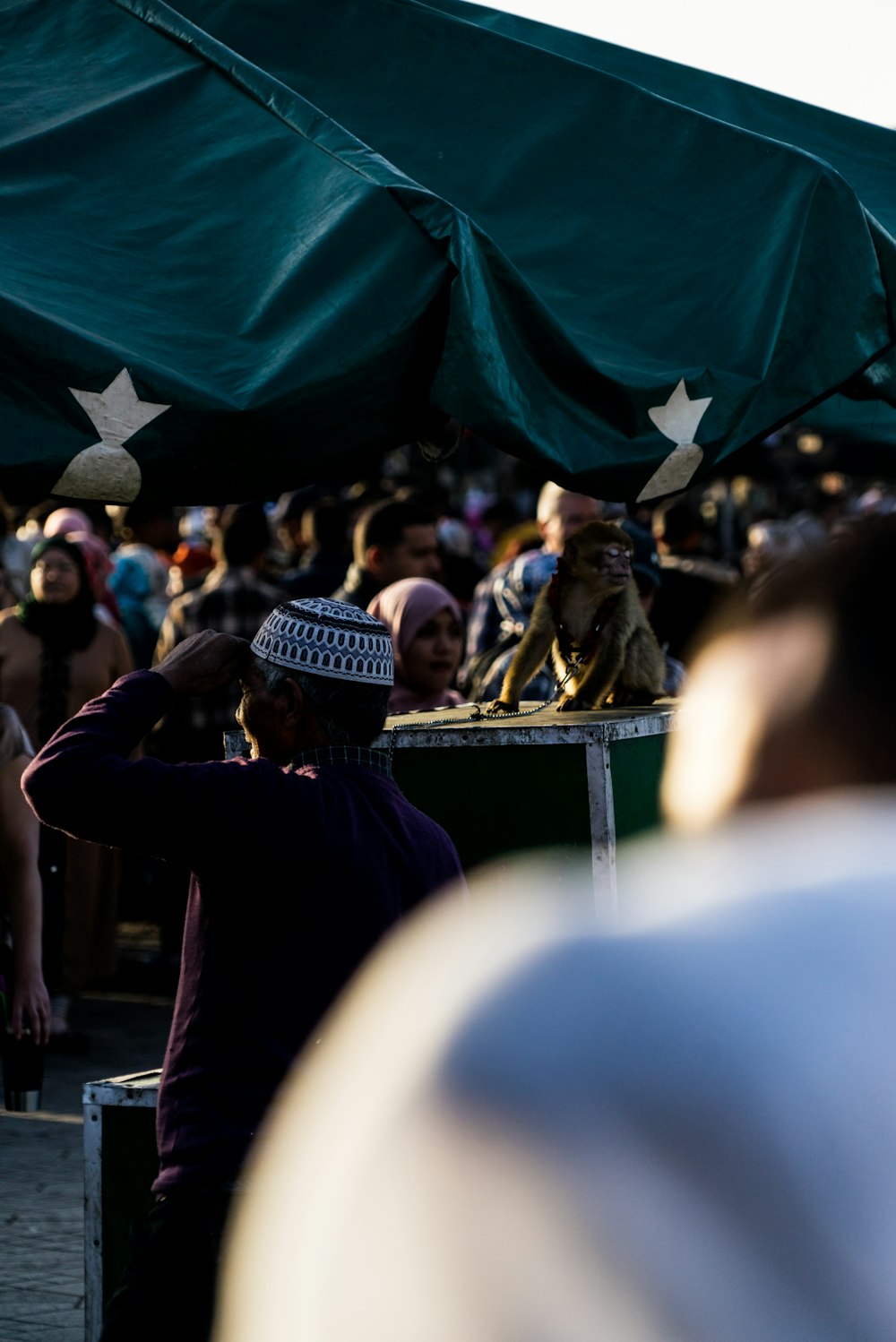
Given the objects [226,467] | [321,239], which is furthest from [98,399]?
[321,239]

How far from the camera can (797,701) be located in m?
0.98

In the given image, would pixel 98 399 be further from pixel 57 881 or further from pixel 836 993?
pixel 57 881

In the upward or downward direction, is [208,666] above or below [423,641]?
below

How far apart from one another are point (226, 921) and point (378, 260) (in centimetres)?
115

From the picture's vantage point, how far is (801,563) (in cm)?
107

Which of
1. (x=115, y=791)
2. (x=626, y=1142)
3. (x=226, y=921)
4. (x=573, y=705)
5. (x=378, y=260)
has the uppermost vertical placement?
(x=378, y=260)

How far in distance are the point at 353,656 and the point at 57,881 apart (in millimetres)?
4262

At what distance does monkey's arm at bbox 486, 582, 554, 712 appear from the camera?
409 centimetres

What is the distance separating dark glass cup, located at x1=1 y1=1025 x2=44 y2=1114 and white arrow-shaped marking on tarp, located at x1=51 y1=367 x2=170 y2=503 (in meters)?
1.95

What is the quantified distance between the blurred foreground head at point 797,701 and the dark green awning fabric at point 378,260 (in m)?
1.71

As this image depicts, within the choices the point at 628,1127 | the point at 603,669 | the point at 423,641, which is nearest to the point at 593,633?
the point at 603,669

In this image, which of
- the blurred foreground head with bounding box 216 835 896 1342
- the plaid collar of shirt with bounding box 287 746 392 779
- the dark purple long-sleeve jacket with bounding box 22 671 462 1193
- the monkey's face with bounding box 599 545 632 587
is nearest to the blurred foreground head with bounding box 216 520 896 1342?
the blurred foreground head with bounding box 216 835 896 1342

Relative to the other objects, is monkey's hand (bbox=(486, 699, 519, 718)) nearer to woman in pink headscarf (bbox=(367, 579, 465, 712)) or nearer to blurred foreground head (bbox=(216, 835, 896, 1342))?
woman in pink headscarf (bbox=(367, 579, 465, 712))

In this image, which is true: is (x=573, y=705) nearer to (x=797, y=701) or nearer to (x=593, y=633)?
(x=593, y=633)
